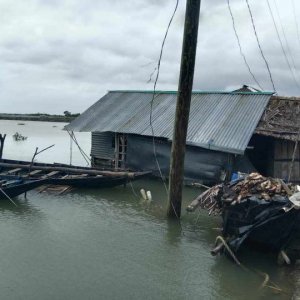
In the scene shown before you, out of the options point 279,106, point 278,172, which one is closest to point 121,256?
point 278,172

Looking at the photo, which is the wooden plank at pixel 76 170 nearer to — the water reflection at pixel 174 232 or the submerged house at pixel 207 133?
the submerged house at pixel 207 133

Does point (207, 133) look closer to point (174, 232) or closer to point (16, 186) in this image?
point (174, 232)

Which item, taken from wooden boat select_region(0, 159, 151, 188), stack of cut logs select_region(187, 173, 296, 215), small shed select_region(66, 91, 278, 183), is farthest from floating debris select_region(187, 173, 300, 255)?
wooden boat select_region(0, 159, 151, 188)

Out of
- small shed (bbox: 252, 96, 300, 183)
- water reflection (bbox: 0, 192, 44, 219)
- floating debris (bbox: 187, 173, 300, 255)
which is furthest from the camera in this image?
small shed (bbox: 252, 96, 300, 183)

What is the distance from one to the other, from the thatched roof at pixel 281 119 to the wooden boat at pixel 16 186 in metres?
8.51

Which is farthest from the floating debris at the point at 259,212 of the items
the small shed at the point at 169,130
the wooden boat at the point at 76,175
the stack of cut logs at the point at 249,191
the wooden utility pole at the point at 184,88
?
the wooden boat at the point at 76,175

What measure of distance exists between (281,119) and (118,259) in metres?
9.84

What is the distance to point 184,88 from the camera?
10.3 meters

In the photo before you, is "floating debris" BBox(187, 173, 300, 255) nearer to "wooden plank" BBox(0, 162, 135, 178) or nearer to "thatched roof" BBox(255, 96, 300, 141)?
"thatched roof" BBox(255, 96, 300, 141)

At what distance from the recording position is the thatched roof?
14961 millimetres

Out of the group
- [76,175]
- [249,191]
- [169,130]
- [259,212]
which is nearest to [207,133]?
[169,130]

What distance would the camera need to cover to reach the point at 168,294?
7.42 metres

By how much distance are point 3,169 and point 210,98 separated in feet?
32.6

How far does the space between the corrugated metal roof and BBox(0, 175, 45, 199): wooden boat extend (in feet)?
18.8
